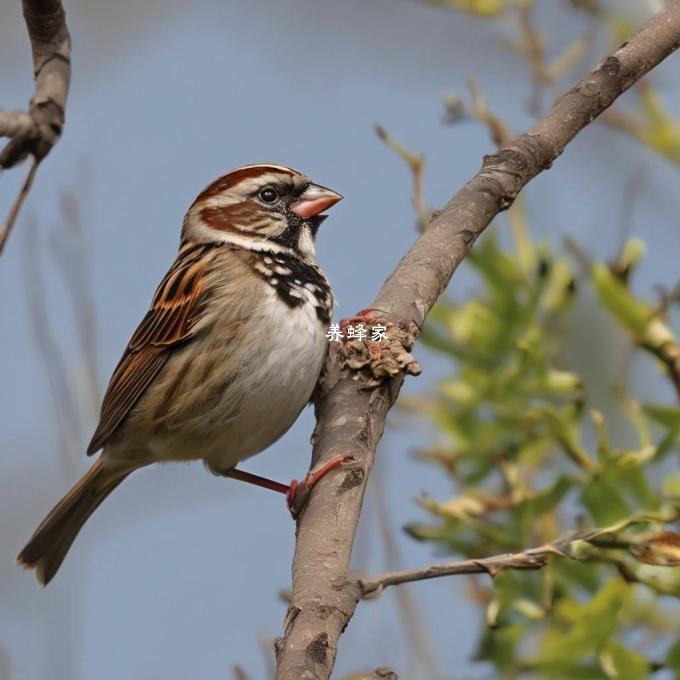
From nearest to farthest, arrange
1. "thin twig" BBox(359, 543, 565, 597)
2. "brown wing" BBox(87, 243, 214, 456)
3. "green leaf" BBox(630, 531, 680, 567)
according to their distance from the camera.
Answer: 1. "thin twig" BBox(359, 543, 565, 597)
2. "green leaf" BBox(630, 531, 680, 567)
3. "brown wing" BBox(87, 243, 214, 456)

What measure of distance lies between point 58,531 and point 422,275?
194 centimetres

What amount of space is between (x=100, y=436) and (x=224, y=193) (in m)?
0.89

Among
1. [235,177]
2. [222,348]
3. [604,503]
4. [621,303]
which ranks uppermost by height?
[235,177]

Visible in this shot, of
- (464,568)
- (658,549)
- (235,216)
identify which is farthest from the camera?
(235,216)

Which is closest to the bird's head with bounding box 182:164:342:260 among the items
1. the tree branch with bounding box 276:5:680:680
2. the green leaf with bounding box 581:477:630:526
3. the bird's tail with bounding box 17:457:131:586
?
the bird's tail with bounding box 17:457:131:586

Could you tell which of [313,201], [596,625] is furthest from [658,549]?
[313,201]

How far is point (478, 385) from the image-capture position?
3.30 metres

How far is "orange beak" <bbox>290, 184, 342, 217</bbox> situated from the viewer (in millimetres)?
3645

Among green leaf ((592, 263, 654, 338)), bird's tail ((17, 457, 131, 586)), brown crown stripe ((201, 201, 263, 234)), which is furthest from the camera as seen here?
bird's tail ((17, 457, 131, 586))

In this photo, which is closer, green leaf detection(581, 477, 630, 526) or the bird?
green leaf detection(581, 477, 630, 526)

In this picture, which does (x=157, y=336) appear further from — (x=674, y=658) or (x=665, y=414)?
(x=674, y=658)

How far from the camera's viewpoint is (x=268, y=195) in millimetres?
3789

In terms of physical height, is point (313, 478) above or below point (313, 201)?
below

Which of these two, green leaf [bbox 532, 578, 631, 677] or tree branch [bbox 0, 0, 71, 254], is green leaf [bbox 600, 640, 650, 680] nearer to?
green leaf [bbox 532, 578, 631, 677]
